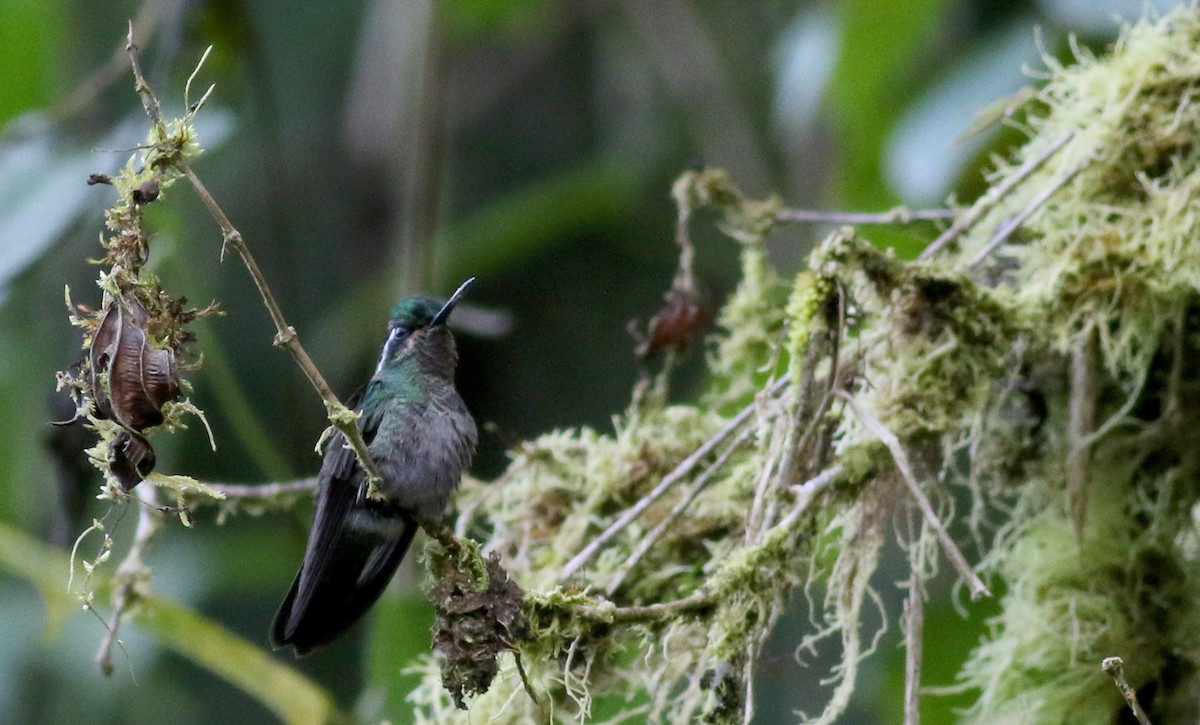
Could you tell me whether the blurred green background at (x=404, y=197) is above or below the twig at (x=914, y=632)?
above

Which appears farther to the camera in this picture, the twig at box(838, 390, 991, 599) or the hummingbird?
the hummingbird

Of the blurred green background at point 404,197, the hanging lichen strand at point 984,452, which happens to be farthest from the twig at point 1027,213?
the blurred green background at point 404,197

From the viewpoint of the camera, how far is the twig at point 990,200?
7.70 ft

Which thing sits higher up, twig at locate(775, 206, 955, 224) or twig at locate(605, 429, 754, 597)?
twig at locate(775, 206, 955, 224)

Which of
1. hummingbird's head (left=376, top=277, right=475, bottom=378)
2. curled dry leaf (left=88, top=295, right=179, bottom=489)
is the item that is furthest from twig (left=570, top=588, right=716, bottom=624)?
hummingbird's head (left=376, top=277, right=475, bottom=378)

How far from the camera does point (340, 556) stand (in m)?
2.19

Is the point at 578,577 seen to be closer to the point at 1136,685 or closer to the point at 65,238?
the point at 1136,685

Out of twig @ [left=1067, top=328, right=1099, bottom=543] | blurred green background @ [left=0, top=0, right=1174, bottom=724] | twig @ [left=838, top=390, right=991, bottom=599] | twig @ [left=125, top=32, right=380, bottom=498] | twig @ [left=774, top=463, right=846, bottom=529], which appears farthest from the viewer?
blurred green background @ [left=0, top=0, right=1174, bottom=724]

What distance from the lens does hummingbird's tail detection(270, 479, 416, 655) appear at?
202 centimetres

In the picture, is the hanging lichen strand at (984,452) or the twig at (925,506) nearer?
the twig at (925,506)

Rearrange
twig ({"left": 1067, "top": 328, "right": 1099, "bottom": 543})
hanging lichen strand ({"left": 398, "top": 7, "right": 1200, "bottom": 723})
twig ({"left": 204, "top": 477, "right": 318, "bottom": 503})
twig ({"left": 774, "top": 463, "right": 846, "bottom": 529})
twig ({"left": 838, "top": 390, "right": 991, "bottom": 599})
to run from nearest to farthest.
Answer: twig ({"left": 838, "top": 390, "right": 991, "bottom": 599}), twig ({"left": 774, "top": 463, "right": 846, "bottom": 529}), hanging lichen strand ({"left": 398, "top": 7, "right": 1200, "bottom": 723}), twig ({"left": 1067, "top": 328, "right": 1099, "bottom": 543}), twig ({"left": 204, "top": 477, "right": 318, "bottom": 503})

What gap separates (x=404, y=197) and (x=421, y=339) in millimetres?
2300

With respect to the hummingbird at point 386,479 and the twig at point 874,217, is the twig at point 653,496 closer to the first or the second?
the hummingbird at point 386,479

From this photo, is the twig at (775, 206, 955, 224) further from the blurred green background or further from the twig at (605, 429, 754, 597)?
the twig at (605, 429, 754, 597)
